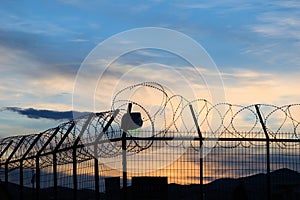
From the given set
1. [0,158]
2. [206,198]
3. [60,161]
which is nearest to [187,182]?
[206,198]

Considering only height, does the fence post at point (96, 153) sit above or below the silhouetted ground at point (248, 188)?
above

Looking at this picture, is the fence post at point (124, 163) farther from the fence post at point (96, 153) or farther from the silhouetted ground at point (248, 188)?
the silhouetted ground at point (248, 188)

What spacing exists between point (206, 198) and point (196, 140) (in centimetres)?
522

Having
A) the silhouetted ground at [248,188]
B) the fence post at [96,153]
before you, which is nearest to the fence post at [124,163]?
the fence post at [96,153]

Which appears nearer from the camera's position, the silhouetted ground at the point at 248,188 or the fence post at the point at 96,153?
the fence post at the point at 96,153

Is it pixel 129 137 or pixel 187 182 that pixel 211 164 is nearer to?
pixel 187 182

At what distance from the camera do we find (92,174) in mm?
29109

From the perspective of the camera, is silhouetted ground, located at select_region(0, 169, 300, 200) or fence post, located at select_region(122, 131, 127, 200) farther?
silhouetted ground, located at select_region(0, 169, 300, 200)

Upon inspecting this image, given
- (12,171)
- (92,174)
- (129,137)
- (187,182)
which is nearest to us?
(129,137)

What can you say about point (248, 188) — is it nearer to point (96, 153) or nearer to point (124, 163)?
point (124, 163)

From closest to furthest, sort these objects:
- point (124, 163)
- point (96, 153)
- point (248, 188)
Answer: point (96, 153) < point (124, 163) < point (248, 188)

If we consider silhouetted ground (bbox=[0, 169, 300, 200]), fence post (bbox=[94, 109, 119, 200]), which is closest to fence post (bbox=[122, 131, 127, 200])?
fence post (bbox=[94, 109, 119, 200])

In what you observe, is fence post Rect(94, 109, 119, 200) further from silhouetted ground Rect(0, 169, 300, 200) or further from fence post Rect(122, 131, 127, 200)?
silhouetted ground Rect(0, 169, 300, 200)

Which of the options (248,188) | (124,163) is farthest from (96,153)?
(248,188)
